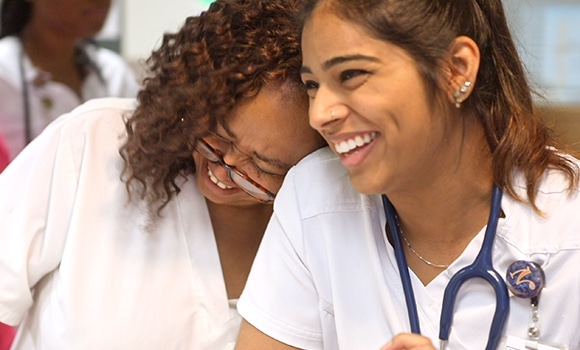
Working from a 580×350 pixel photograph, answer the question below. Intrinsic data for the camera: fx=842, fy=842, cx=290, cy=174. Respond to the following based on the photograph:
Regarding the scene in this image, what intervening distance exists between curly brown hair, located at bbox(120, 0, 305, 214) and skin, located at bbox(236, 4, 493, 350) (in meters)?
0.23

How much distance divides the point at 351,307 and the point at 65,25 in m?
2.14

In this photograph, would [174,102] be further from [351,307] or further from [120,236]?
[351,307]

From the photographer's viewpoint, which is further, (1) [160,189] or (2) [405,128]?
(1) [160,189]

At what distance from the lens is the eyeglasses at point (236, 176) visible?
170 centimetres

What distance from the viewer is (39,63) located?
10.7 ft

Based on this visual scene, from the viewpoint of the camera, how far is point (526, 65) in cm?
156

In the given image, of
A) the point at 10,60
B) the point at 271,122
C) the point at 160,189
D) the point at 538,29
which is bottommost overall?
the point at 10,60

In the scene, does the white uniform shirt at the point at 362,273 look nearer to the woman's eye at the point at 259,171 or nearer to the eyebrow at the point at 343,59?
the woman's eye at the point at 259,171

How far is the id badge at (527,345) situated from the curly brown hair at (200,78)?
626 mm

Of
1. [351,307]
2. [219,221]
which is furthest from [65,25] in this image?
[351,307]

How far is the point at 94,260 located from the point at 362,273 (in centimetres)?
58

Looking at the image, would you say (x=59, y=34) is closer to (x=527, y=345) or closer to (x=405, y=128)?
(x=405, y=128)

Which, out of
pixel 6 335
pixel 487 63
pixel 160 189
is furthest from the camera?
pixel 6 335

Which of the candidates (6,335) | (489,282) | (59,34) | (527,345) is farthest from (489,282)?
(59,34)
